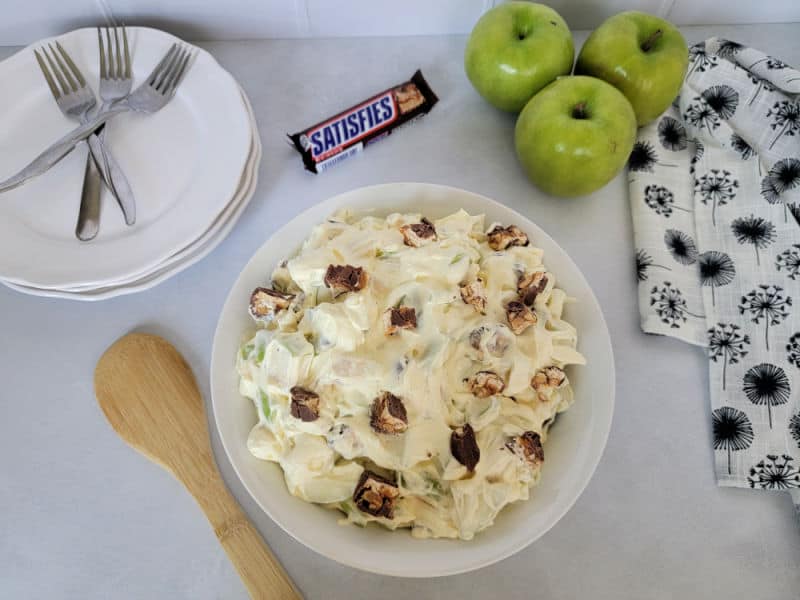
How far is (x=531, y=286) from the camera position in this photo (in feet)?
2.51

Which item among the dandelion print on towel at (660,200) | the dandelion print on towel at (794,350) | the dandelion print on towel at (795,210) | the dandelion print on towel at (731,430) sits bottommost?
the dandelion print on towel at (731,430)

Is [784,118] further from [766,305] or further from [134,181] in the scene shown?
[134,181]

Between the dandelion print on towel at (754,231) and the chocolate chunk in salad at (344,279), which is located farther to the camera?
the dandelion print on towel at (754,231)

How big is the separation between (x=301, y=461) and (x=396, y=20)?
A: 0.79 metres

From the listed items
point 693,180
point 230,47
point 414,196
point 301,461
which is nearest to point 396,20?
point 230,47

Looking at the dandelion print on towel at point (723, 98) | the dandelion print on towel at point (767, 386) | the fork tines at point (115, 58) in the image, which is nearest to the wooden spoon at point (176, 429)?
the fork tines at point (115, 58)

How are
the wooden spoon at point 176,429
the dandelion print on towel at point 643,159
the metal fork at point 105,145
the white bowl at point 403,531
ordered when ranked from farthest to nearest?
the dandelion print on towel at point 643,159
the metal fork at point 105,145
the wooden spoon at point 176,429
the white bowl at point 403,531

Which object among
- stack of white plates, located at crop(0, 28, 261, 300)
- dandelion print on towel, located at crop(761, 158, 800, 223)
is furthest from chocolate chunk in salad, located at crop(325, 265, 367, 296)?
dandelion print on towel, located at crop(761, 158, 800, 223)

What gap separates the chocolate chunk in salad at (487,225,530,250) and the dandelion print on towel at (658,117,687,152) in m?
0.38

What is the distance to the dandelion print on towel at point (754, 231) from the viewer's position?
936mm

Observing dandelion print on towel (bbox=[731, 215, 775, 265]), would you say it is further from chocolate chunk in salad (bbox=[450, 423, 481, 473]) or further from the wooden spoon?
the wooden spoon

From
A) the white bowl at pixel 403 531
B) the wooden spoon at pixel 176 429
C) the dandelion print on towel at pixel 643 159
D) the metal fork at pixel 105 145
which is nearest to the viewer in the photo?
the white bowl at pixel 403 531

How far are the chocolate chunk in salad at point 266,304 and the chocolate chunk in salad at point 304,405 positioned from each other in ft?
0.36

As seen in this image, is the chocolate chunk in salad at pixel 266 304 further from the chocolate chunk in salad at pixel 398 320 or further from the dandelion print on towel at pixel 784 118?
the dandelion print on towel at pixel 784 118
